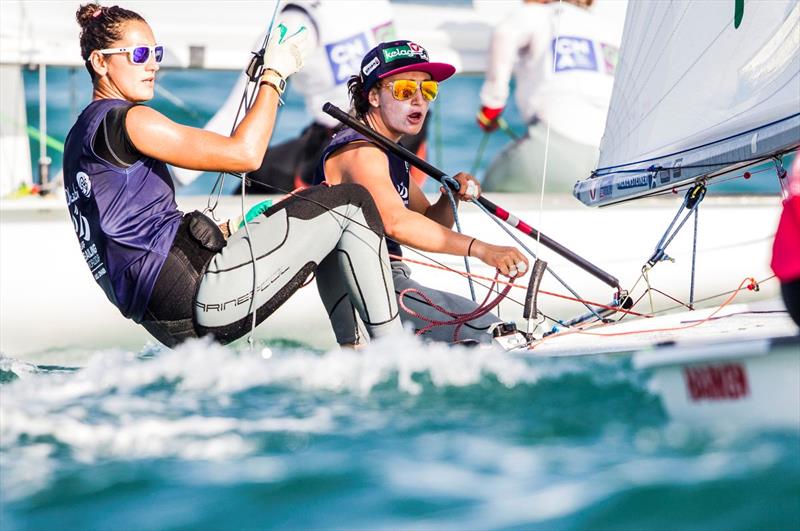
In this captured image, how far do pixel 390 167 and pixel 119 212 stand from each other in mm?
899

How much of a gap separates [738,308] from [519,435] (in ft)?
3.58

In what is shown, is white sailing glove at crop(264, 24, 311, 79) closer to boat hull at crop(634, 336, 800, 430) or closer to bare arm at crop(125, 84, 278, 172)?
bare arm at crop(125, 84, 278, 172)

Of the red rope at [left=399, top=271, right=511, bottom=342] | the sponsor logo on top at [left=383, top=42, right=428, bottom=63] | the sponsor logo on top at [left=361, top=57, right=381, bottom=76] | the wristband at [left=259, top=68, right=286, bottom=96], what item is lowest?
the red rope at [left=399, top=271, right=511, bottom=342]

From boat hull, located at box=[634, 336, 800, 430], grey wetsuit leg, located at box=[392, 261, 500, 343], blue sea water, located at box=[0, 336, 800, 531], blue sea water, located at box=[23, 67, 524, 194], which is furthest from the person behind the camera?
blue sea water, located at box=[23, 67, 524, 194]

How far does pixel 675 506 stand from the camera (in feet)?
6.30

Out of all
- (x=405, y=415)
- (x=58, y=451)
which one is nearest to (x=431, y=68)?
(x=405, y=415)

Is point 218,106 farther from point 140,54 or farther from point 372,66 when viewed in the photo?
point 140,54

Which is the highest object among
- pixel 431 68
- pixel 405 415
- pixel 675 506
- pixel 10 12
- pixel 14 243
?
pixel 10 12

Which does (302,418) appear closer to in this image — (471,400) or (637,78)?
(471,400)

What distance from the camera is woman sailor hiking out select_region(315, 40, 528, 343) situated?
10.0ft

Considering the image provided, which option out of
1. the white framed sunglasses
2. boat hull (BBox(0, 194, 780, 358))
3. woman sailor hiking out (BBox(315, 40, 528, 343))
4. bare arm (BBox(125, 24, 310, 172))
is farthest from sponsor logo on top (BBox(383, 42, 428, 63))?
boat hull (BBox(0, 194, 780, 358))

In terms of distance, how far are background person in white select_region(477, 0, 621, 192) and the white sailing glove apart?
342 centimetres

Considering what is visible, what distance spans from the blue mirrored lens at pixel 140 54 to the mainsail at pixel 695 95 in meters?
1.47

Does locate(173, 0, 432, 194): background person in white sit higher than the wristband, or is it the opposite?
locate(173, 0, 432, 194): background person in white
